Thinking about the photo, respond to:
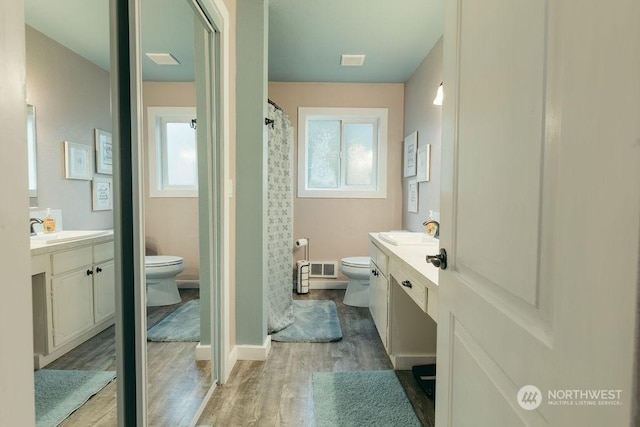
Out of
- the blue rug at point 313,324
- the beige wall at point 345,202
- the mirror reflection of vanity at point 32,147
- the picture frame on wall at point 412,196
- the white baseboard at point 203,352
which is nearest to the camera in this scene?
the mirror reflection of vanity at point 32,147

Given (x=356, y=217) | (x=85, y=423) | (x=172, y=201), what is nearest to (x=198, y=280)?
(x=172, y=201)

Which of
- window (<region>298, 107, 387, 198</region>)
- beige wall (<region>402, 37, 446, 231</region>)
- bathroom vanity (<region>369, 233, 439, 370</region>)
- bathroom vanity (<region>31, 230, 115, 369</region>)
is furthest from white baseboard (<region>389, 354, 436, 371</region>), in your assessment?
window (<region>298, 107, 387, 198</region>)

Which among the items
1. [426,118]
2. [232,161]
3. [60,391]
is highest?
[426,118]

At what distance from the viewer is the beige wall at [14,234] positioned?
469mm

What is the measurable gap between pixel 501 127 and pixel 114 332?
3.78ft

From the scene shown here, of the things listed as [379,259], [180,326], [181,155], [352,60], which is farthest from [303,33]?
[180,326]

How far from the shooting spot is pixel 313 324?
276 centimetres

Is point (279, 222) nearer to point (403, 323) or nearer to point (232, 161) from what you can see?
point (232, 161)

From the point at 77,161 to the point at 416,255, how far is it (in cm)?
153

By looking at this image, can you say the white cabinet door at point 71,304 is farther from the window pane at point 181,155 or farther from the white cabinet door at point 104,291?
the window pane at point 181,155

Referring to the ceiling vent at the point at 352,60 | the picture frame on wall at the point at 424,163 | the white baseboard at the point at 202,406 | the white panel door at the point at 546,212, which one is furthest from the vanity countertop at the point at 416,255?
the ceiling vent at the point at 352,60

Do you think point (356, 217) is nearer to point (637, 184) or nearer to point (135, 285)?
point (135, 285)

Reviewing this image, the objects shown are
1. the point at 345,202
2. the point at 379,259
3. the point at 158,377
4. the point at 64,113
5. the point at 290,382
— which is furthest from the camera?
the point at 345,202

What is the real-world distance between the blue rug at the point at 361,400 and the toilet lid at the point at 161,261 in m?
1.02
